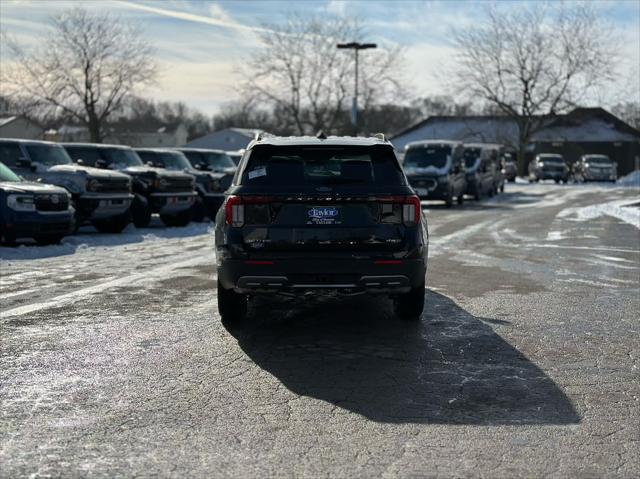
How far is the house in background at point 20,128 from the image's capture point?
5831cm

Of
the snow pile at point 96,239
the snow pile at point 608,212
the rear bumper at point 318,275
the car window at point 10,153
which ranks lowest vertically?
the snow pile at point 608,212

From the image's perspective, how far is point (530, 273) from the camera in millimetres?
11352

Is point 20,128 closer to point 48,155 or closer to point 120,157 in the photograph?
point 120,157

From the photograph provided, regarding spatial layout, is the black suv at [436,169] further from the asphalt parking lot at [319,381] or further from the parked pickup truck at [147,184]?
the asphalt parking lot at [319,381]

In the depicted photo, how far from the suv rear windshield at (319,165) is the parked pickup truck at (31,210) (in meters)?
7.91

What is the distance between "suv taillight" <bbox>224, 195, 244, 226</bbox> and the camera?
704 cm

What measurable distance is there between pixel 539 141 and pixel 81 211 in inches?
2756

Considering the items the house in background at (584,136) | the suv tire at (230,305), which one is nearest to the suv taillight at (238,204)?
the suv tire at (230,305)

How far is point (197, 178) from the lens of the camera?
21.1 meters

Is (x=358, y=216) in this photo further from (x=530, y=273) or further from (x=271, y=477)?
(x=530, y=273)

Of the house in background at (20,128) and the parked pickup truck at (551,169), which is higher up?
the house in background at (20,128)

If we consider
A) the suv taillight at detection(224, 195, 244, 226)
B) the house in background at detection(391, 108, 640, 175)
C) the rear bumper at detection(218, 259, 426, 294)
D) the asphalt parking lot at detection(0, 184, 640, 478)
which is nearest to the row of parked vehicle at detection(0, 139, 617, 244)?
the asphalt parking lot at detection(0, 184, 640, 478)

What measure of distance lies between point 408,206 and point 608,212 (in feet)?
67.1

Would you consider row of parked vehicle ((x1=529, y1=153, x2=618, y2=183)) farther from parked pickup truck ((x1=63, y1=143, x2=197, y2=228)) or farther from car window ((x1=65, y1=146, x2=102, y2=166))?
car window ((x1=65, y1=146, x2=102, y2=166))
